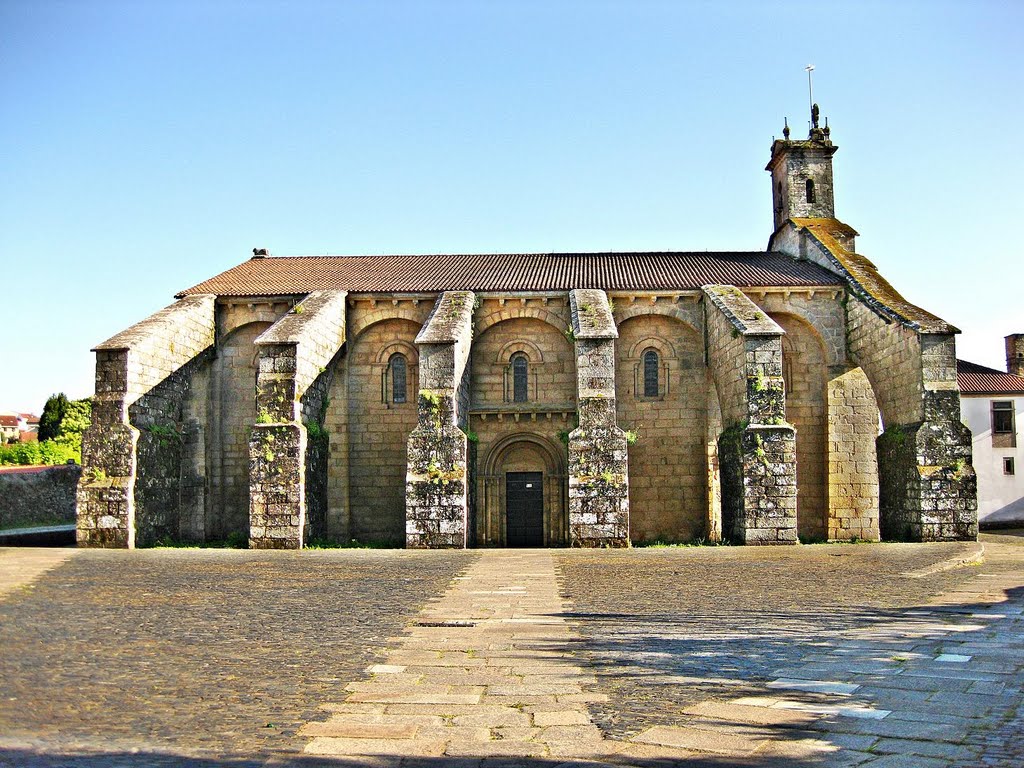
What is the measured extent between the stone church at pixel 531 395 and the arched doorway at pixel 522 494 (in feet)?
0.19

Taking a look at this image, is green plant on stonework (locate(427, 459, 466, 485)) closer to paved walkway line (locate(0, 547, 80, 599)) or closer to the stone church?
the stone church

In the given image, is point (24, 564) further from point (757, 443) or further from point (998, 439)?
point (998, 439)

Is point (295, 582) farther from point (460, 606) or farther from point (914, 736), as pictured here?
point (914, 736)

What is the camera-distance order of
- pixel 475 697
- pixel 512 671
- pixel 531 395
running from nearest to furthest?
pixel 475 697 < pixel 512 671 < pixel 531 395

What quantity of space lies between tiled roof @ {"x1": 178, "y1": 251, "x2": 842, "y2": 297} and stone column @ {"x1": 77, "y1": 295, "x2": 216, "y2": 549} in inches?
158

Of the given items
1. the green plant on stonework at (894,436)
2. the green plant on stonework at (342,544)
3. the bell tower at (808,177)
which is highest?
the bell tower at (808,177)

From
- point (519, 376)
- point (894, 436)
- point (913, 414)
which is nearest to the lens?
point (913, 414)

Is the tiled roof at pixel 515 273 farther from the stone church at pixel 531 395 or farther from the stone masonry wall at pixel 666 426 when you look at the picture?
the stone masonry wall at pixel 666 426

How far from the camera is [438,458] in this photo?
2169 cm

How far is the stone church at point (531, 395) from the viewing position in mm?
22297

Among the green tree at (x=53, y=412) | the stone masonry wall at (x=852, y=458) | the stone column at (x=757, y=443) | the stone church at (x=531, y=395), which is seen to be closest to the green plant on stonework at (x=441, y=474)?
the stone church at (x=531, y=395)

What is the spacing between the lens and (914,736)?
5500 millimetres

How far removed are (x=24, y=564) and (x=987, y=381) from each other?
39234 mm

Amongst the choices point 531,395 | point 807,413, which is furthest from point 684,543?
point 531,395
